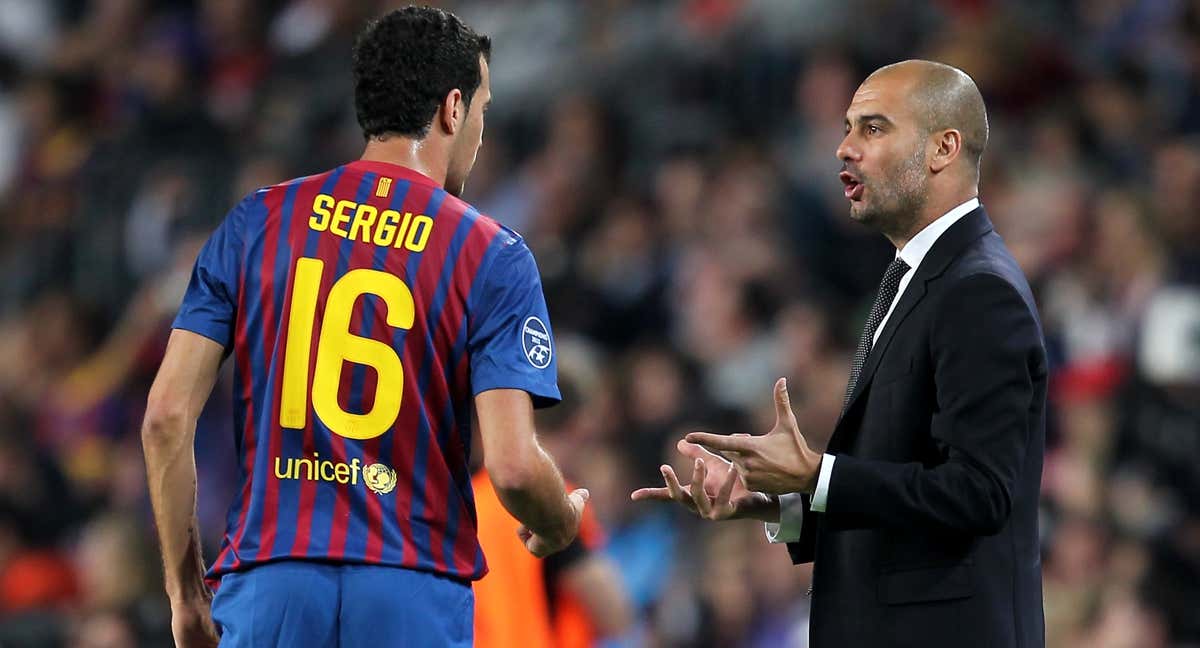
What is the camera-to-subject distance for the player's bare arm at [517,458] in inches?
118

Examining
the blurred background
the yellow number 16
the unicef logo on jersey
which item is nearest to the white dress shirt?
the unicef logo on jersey

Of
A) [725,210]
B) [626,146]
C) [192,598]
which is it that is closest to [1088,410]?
[725,210]

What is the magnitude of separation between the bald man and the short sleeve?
2.91ft

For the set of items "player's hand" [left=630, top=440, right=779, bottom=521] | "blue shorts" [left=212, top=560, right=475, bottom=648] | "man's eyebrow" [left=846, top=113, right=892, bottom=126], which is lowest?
"blue shorts" [left=212, top=560, right=475, bottom=648]

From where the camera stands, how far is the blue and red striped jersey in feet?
9.98

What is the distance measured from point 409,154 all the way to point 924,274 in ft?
3.37

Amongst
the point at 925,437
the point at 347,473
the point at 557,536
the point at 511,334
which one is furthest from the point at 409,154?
the point at 925,437

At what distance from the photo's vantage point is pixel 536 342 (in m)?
3.11

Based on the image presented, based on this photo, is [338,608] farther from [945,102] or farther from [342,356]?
[945,102]

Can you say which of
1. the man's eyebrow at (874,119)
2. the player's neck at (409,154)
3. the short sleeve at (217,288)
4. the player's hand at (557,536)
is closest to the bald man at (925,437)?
the man's eyebrow at (874,119)

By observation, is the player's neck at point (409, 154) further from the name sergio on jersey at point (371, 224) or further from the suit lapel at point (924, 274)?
the suit lapel at point (924, 274)

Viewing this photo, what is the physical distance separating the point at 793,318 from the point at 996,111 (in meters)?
1.42

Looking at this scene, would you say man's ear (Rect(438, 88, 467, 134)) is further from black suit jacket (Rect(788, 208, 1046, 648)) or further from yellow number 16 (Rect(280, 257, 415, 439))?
black suit jacket (Rect(788, 208, 1046, 648))

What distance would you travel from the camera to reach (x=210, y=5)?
1096 centimetres
